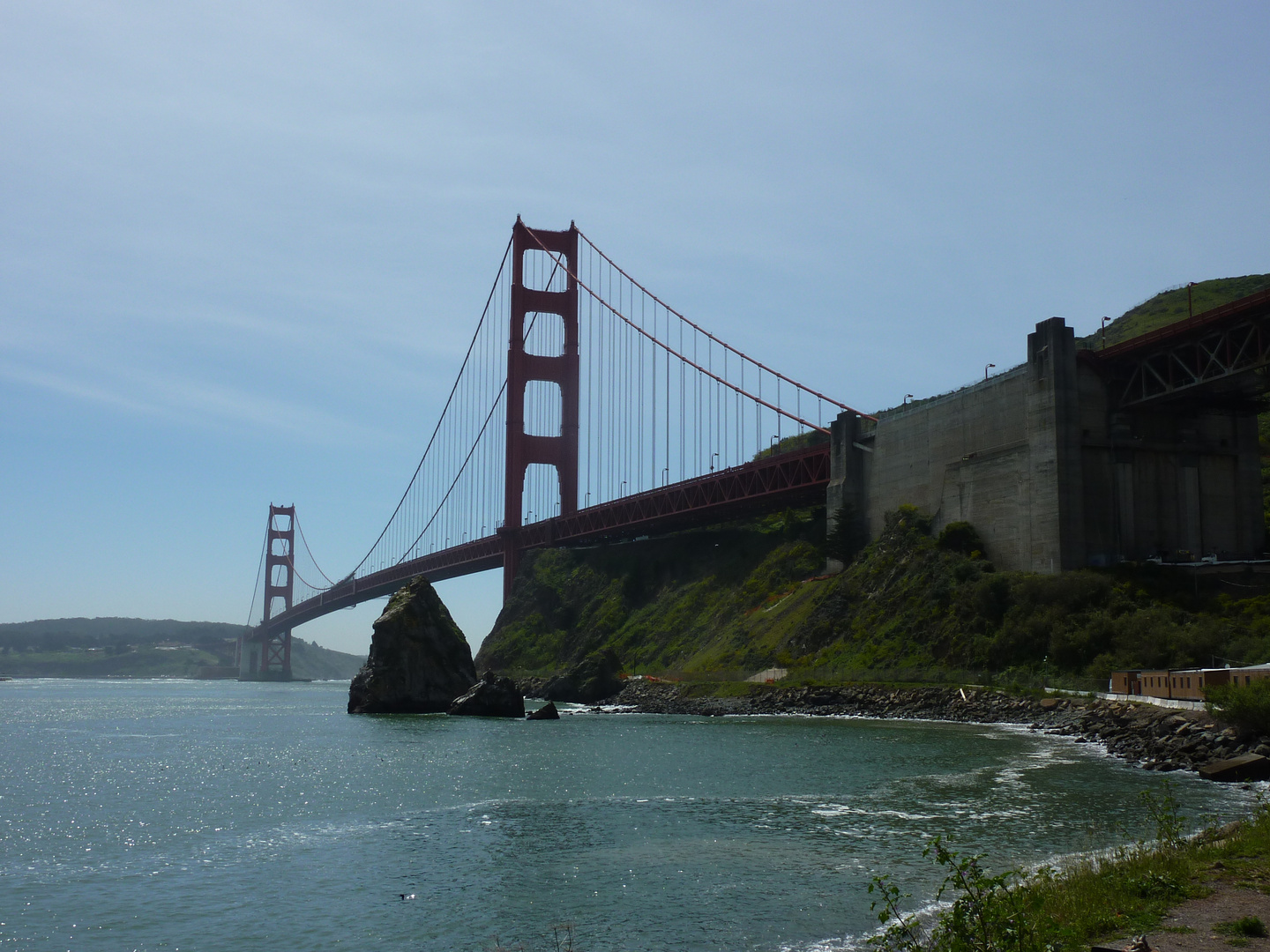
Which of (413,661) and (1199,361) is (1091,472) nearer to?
(1199,361)

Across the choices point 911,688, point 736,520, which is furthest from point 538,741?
point 736,520

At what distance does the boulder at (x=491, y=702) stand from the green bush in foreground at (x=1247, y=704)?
41.1 meters

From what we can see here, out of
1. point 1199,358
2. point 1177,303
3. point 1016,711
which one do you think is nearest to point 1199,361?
point 1199,358

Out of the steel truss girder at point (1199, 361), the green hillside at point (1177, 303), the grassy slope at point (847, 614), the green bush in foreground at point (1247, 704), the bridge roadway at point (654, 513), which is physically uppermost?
the green hillside at point (1177, 303)

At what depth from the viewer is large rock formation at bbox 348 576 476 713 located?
6625 cm

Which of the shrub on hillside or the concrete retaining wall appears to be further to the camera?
the shrub on hillside

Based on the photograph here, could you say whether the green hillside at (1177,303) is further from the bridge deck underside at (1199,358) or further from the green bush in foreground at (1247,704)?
the green bush in foreground at (1247,704)

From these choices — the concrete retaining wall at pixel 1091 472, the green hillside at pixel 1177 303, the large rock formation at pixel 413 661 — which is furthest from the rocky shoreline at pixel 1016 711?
the green hillside at pixel 1177 303

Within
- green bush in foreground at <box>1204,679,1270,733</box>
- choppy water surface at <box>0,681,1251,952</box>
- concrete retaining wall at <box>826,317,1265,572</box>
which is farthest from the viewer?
concrete retaining wall at <box>826,317,1265,572</box>

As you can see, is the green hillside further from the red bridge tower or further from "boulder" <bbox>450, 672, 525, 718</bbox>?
"boulder" <bbox>450, 672, 525, 718</bbox>

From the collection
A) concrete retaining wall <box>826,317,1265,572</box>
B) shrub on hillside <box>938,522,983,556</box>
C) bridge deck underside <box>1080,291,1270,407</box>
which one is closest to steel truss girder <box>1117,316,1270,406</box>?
bridge deck underside <box>1080,291,1270,407</box>

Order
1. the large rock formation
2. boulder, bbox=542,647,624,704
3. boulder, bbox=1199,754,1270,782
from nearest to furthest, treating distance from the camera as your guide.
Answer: boulder, bbox=1199,754,1270,782 < the large rock formation < boulder, bbox=542,647,624,704

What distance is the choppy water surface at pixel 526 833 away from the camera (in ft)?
51.4

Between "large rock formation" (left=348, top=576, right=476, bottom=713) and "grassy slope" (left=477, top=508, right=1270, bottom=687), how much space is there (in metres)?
17.5
